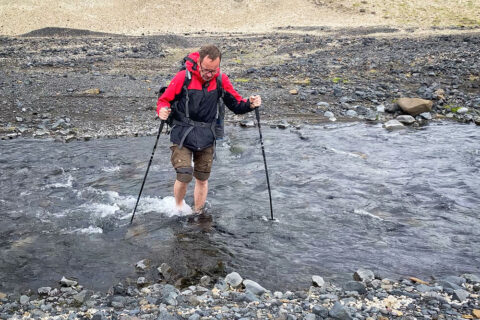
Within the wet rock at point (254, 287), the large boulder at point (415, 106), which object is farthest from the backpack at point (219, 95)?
the large boulder at point (415, 106)

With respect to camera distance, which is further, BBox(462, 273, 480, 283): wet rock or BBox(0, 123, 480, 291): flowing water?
BBox(0, 123, 480, 291): flowing water

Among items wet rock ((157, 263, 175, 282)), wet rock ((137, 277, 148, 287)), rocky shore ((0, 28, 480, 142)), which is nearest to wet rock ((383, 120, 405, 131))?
rocky shore ((0, 28, 480, 142))

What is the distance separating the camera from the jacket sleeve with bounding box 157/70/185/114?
286 inches

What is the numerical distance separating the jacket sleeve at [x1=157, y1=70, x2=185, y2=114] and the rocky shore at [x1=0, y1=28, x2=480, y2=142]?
6.72m

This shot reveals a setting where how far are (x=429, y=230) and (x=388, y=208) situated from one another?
1.10 metres

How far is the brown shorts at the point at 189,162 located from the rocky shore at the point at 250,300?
2008 mm

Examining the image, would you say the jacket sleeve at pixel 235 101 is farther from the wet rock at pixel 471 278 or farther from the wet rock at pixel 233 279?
the wet rock at pixel 471 278

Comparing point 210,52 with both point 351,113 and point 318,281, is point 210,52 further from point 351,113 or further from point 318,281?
point 351,113

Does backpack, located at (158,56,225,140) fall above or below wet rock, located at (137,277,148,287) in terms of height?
above

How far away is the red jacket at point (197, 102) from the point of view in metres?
7.30

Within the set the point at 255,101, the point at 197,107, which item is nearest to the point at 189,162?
the point at 197,107

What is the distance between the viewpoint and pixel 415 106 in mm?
15594

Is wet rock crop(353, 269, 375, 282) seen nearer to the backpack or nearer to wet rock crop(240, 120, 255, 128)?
the backpack

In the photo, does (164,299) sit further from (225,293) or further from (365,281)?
(365,281)
